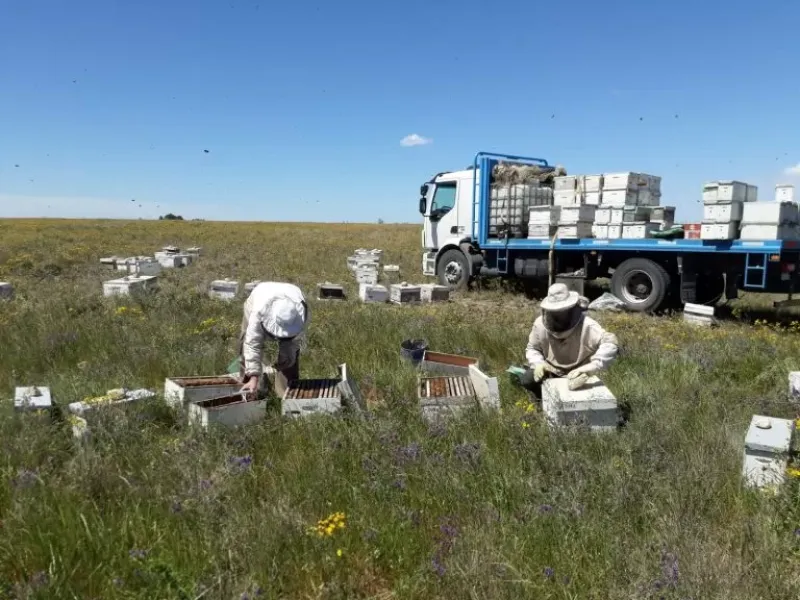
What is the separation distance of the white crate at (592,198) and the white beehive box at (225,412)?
10.2 metres

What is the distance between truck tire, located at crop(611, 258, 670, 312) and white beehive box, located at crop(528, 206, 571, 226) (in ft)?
6.09

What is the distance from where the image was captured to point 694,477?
4.18m

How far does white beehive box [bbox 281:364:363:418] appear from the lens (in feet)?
17.7

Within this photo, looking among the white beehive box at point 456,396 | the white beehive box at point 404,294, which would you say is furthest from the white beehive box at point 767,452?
the white beehive box at point 404,294

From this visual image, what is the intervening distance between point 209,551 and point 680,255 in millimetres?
11204

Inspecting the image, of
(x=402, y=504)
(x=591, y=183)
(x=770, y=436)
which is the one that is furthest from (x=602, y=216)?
(x=402, y=504)

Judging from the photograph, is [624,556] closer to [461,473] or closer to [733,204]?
[461,473]

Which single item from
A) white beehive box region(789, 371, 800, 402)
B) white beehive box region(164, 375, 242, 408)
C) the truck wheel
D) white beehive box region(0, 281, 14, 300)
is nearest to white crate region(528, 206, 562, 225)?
the truck wheel

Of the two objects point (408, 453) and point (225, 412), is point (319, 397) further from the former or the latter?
point (408, 453)

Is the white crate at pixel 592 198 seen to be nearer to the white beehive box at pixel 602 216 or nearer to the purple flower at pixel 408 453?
the white beehive box at pixel 602 216

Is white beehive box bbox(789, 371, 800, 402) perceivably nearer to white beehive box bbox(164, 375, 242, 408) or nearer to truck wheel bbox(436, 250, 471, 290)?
white beehive box bbox(164, 375, 242, 408)

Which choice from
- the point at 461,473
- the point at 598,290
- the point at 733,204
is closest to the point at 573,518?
the point at 461,473

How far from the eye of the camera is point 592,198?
13.4m

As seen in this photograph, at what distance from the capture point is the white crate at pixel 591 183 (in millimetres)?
13129
